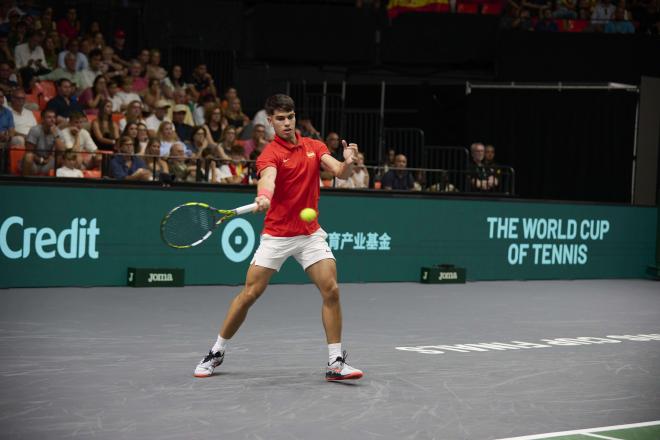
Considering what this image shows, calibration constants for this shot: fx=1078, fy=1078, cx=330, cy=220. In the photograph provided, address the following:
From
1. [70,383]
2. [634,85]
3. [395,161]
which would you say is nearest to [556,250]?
[395,161]

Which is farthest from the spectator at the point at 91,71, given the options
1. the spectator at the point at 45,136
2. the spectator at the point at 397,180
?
the spectator at the point at 397,180

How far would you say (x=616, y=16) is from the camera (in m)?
25.5

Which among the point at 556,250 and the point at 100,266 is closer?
the point at 100,266

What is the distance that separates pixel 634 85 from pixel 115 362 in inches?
657

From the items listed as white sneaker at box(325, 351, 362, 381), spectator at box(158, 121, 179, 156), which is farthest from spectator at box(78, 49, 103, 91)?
white sneaker at box(325, 351, 362, 381)

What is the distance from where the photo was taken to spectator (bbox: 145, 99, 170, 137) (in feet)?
62.7

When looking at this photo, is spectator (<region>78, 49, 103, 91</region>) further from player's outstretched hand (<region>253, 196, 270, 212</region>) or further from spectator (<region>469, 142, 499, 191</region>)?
player's outstretched hand (<region>253, 196, 270, 212</region>)

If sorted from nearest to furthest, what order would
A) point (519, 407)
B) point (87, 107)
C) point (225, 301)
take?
point (519, 407), point (225, 301), point (87, 107)

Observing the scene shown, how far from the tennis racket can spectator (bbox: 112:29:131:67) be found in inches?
488

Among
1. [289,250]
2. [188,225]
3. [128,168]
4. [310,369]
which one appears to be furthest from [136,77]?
[289,250]

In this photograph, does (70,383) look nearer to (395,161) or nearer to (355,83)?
(395,161)

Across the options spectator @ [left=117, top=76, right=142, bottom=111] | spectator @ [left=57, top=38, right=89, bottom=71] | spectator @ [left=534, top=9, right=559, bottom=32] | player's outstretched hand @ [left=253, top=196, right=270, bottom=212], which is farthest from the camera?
spectator @ [left=534, top=9, right=559, bottom=32]

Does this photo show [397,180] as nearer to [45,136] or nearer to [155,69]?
[155,69]

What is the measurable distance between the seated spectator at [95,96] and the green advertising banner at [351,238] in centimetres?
416
